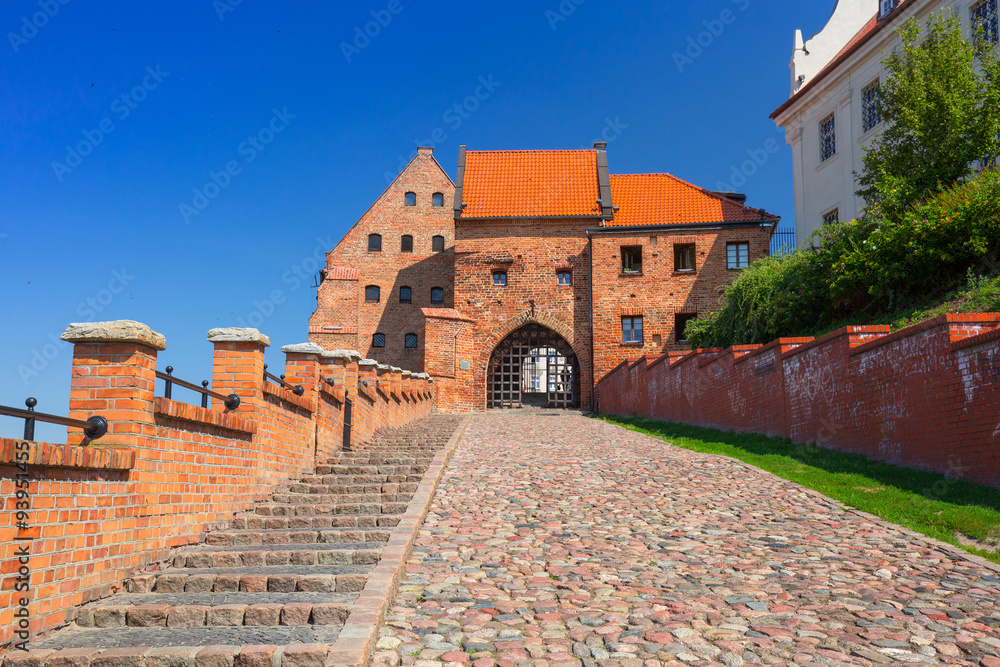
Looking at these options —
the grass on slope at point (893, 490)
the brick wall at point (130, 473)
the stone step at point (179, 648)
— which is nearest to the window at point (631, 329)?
the grass on slope at point (893, 490)

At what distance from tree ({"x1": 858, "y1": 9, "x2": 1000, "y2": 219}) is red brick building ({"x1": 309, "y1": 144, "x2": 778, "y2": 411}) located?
13165 mm

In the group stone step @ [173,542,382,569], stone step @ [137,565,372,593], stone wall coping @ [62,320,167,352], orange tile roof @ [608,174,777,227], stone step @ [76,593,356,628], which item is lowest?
stone step @ [76,593,356,628]

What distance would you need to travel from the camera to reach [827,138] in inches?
1136

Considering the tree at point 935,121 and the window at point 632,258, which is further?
the window at point 632,258

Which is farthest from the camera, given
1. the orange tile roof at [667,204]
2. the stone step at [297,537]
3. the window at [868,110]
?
the orange tile roof at [667,204]

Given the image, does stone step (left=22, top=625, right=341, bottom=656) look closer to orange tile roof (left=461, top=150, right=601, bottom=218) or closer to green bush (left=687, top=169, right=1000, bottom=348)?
green bush (left=687, top=169, right=1000, bottom=348)

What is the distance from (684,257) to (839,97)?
838 centimetres

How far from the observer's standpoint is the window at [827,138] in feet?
92.8

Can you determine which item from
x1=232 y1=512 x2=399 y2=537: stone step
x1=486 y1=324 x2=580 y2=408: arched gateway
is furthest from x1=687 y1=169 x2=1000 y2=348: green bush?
x1=486 y1=324 x2=580 y2=408: arched gateway

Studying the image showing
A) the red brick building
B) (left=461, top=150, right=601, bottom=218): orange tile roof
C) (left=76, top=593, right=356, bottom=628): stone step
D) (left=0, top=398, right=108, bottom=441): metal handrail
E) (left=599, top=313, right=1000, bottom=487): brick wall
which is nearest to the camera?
(left=0, top=398, right=108, bottom=441): metal handrail

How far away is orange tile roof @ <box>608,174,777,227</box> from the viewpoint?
32.9m

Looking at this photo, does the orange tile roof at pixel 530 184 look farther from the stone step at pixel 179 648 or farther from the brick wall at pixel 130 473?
the stone step at pixel 179 648

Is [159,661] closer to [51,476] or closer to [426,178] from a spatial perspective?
[51,476]

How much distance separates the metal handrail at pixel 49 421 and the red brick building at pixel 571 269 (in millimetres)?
25084
